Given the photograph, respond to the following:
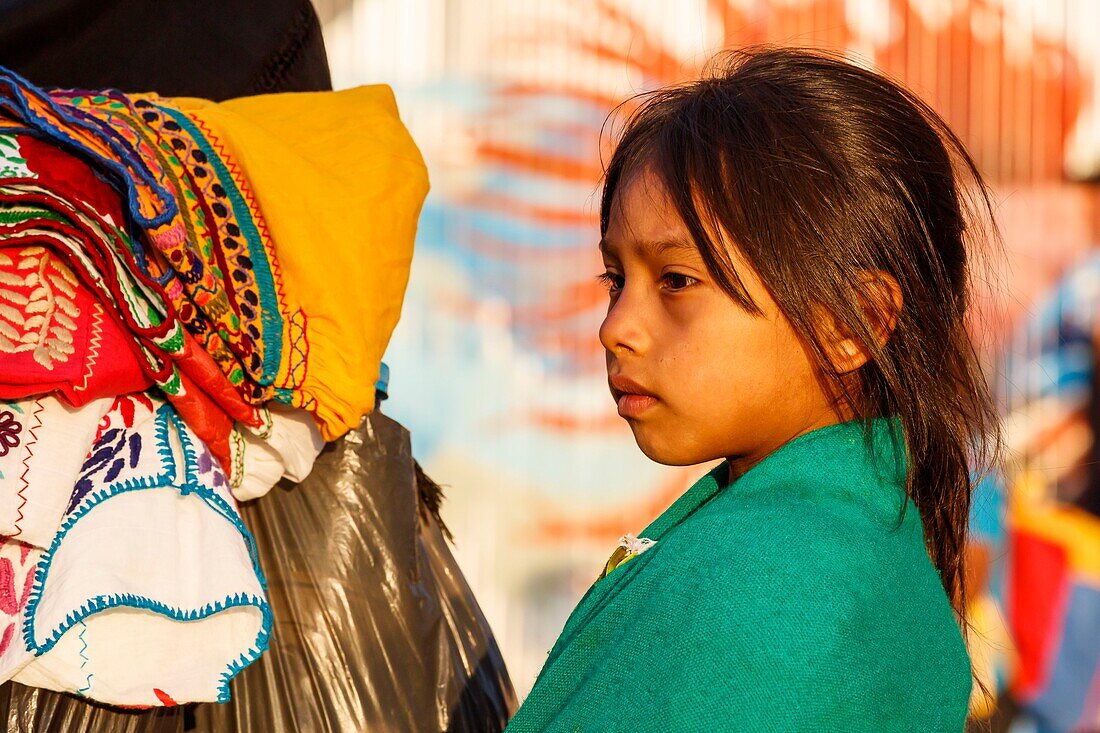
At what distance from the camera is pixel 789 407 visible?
4.02 feet

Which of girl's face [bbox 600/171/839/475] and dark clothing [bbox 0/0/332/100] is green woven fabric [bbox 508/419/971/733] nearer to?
girl's face [bbox 600/171/839/475]

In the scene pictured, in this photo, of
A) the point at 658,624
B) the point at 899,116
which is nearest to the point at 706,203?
the point at 899,116

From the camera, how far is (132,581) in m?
1.29

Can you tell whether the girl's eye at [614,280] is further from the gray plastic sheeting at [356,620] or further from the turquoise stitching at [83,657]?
the turquoise stitching at [83,657]

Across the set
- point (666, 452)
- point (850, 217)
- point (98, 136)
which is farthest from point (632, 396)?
point (98, 136)

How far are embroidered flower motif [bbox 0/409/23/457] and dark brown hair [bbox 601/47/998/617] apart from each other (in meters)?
0.73

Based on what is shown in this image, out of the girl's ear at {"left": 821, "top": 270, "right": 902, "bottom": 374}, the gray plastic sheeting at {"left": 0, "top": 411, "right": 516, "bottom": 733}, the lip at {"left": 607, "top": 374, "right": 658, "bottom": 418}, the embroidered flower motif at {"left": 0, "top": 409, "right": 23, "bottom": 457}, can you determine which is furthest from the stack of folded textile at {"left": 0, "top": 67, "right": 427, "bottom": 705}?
the girl's ear at {"left": 821, "top": 270, "right": 902, "bottom": 374}

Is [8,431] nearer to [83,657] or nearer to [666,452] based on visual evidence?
[83,657]

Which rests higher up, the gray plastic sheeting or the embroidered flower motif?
the embroidered flower motif

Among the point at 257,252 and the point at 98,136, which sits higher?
the point at 98,136

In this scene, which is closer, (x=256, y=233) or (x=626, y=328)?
(x=626, y=328)

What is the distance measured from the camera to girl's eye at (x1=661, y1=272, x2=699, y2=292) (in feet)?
3.94

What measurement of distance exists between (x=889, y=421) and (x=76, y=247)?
904 millimetres

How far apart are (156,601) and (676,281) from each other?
2.17 ft
